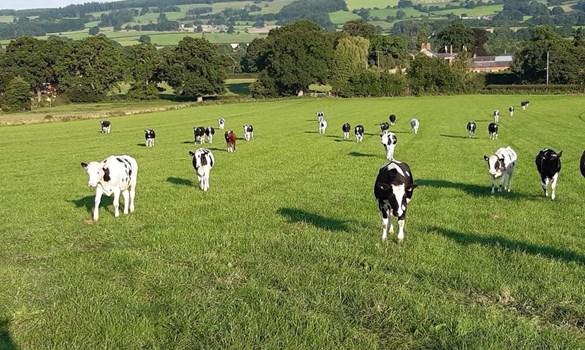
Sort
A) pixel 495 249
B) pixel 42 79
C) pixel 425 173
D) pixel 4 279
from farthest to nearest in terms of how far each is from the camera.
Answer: pixel 42 79 → pixel 425 173 → pixel 495 249 → pixel 4 279

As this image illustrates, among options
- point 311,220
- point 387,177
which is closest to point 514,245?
point 387,177

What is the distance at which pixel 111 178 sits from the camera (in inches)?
658

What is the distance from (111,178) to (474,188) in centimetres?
1290

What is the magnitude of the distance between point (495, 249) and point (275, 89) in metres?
106

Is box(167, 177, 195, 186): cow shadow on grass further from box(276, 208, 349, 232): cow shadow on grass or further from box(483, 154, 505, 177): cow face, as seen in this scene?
box(483, 154, 505, 177): cow face

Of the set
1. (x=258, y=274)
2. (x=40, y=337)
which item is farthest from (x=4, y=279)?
(x=258, y=274)

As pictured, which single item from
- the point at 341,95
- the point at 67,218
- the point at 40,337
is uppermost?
the point at 40,337

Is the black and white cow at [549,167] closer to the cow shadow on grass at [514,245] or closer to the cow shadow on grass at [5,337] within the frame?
the cow shadow on grass at [514,245]

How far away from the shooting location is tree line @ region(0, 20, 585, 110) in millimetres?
114250

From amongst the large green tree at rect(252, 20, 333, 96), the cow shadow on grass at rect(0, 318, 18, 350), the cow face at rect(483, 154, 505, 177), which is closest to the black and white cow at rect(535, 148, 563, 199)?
the cow face at rect(483, 154, 505, 177)

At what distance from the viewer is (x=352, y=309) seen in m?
8.98

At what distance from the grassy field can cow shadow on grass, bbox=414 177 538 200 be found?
0.23 ft

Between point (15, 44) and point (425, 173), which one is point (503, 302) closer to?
point (425, 173)

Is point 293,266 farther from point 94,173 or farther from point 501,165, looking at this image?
point 501,165
